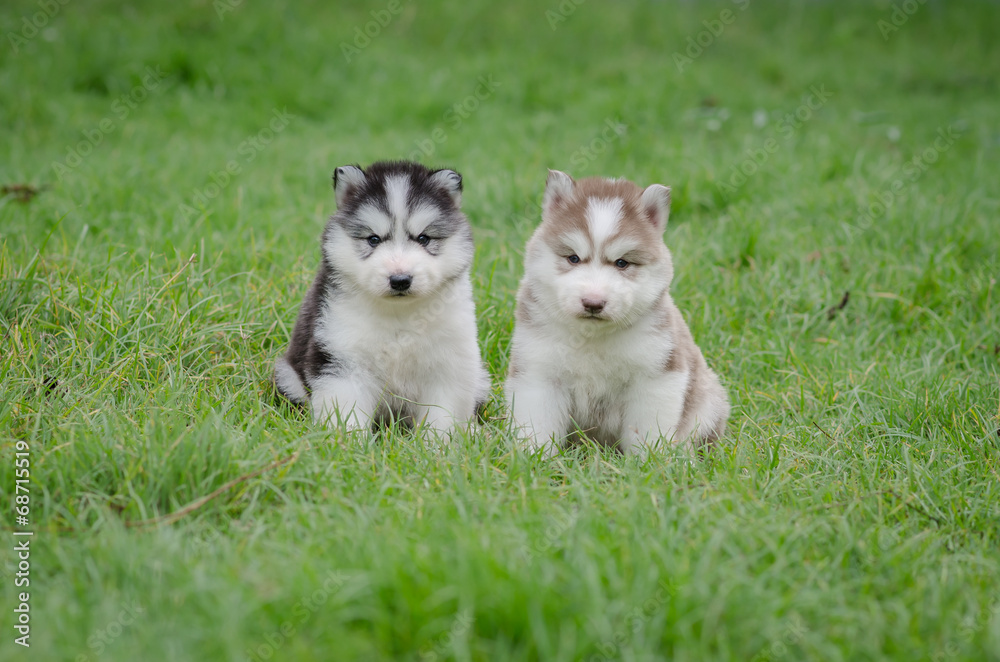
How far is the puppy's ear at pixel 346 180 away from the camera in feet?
12.4

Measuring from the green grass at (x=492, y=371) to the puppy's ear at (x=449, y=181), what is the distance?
1.14 metres

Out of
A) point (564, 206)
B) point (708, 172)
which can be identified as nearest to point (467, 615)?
point (564, 206)

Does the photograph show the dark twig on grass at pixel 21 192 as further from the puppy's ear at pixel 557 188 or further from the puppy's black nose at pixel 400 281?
the puppy's ear at pixel 557 188

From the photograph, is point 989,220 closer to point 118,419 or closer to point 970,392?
point 970,392

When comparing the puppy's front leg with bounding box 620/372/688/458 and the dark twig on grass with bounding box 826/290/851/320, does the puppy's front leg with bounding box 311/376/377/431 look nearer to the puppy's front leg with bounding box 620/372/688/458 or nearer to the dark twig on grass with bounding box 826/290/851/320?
the puppy's front leg with bounding box 620/372/688/458

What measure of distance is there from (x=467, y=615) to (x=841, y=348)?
11.8ft

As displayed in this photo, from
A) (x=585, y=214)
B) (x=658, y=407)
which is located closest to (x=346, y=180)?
(x=585, y=214)

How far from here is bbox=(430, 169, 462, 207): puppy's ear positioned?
382 cm

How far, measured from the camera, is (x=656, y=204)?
153 inches

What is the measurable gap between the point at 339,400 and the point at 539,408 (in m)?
0.93

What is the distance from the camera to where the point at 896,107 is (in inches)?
386

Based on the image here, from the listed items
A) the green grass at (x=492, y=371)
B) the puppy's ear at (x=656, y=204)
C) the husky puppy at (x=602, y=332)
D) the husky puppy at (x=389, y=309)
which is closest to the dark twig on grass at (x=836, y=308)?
the green grass at (x=492, y=371)

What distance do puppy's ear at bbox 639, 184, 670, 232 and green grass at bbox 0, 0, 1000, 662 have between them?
3.69 feet

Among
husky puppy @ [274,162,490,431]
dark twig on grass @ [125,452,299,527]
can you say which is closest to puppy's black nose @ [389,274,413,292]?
husky puppy @ [274,162,490,431]
